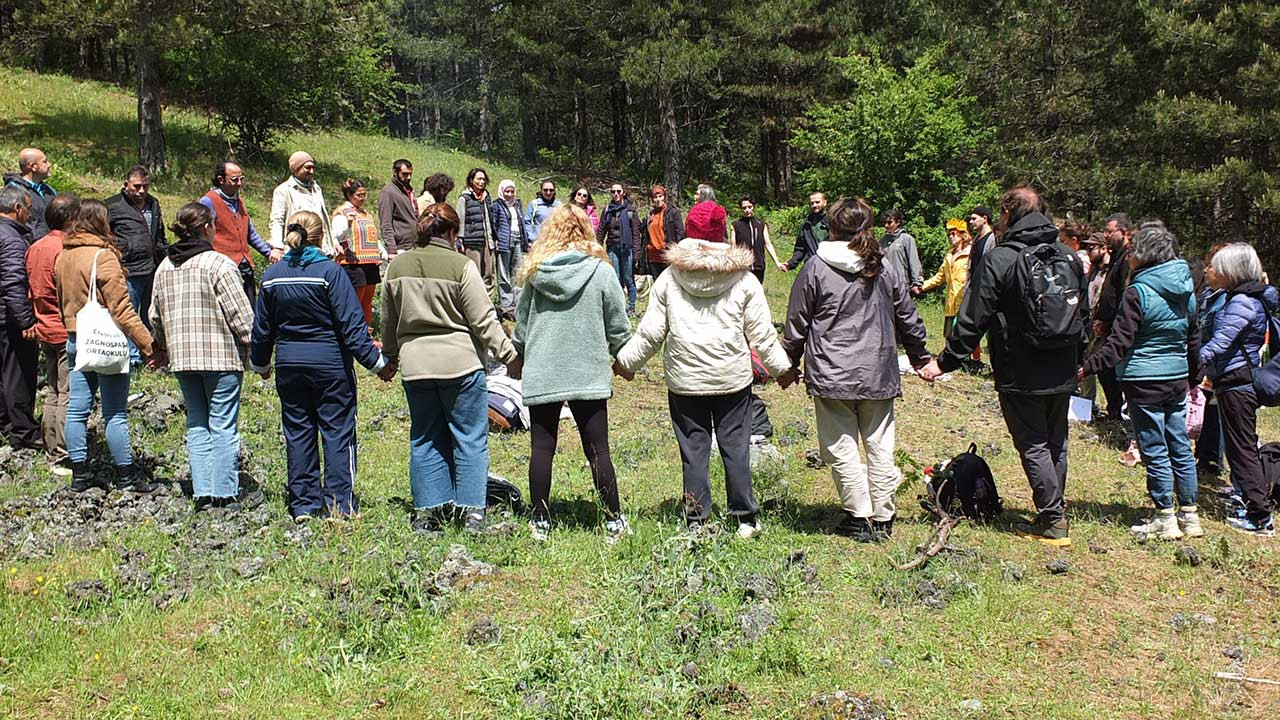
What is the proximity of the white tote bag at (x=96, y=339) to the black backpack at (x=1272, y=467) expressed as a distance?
849cm

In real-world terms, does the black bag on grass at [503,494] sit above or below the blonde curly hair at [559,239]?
below

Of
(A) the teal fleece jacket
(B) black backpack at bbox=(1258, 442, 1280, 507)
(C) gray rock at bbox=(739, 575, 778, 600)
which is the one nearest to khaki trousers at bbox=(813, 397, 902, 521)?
(C) gray rock at bbox=(739, 575, 778, 600)

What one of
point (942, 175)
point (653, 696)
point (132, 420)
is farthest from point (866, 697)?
point (942, 175)

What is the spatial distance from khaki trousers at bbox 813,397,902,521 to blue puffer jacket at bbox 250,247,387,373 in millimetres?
2961

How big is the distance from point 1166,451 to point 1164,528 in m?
0.53

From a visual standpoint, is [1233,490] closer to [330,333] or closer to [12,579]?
[330,333]

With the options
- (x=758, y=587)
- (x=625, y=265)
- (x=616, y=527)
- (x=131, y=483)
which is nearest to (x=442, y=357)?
(x=616, y=527)

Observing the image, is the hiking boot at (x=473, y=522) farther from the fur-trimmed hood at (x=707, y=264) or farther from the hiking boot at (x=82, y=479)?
the hiking boot at (x=82, y=479)

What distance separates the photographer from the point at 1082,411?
10.2 metres

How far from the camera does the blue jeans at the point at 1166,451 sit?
20.4ft

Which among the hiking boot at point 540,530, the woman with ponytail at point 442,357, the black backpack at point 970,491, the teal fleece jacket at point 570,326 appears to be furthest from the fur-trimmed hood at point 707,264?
the black backpack at point 970,491

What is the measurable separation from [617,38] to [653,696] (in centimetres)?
3411

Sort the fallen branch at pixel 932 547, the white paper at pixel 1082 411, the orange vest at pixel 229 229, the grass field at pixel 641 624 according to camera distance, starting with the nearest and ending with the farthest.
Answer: the grass field at pixel 641 624, the fallen branch at pixel 932 547, the orange vest at pixel 229 229, the white paper at pixel 1082 411

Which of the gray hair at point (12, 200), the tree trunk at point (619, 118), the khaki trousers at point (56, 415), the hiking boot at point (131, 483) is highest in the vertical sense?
the tree trunk at point (619, 118)
